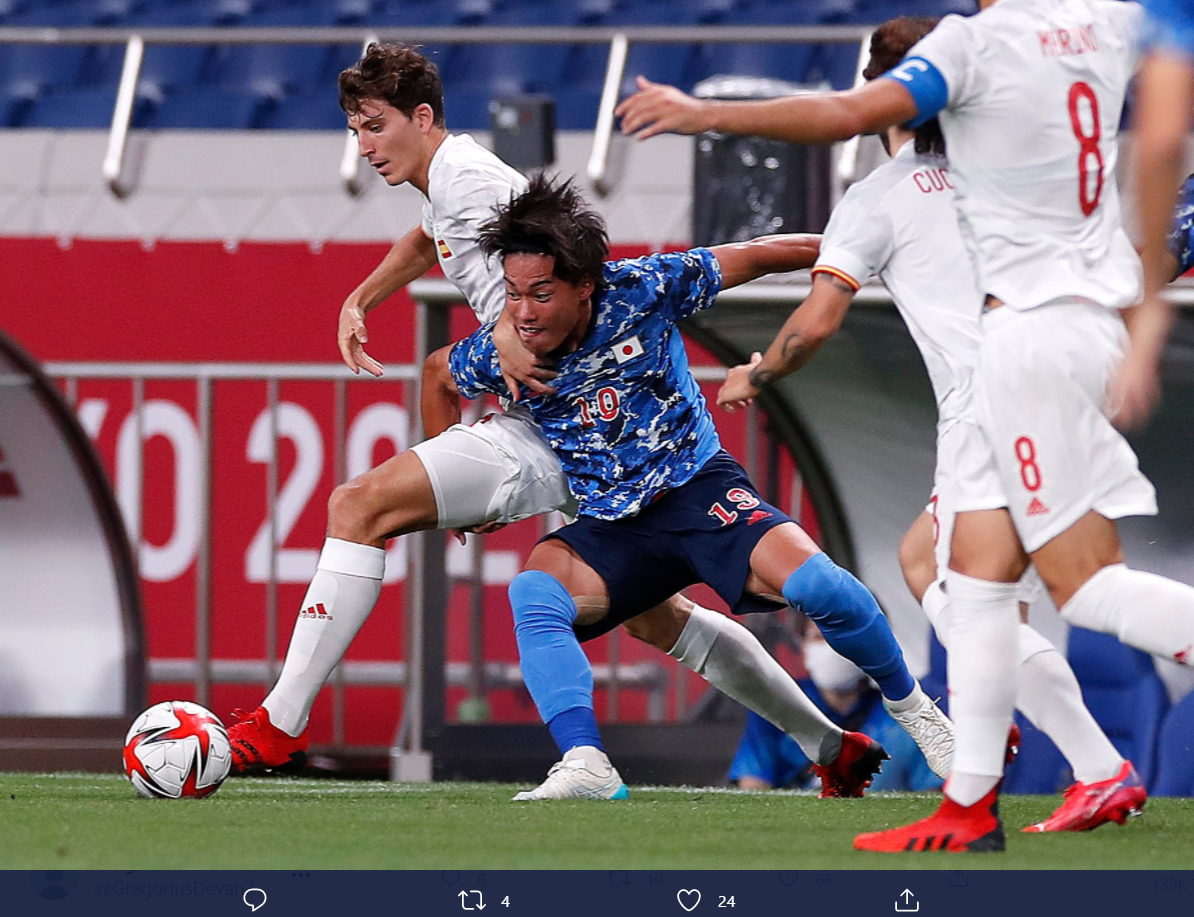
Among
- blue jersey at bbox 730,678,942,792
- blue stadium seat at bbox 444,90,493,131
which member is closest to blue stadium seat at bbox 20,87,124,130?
blue stadium seat at bbox 444,90,493,131

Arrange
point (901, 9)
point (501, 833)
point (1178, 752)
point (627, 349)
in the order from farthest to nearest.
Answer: point (901, 9)
point (1178, 752)
point (627, 349)
point (501, 833)

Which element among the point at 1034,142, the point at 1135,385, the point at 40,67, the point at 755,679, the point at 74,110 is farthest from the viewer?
the point at 40,67

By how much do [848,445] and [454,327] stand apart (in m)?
1.48

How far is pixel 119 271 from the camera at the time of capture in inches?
328

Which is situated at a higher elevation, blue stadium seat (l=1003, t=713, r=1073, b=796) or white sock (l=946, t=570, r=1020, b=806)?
white sock (l=946, t=570, r=1020, b=806)

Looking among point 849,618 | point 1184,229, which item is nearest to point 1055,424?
point 849,618

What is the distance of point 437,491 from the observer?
4.38 metres

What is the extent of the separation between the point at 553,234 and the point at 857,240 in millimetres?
632

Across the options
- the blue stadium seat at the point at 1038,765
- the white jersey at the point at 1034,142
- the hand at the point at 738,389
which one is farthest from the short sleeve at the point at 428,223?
the blue stadium seat at the point at 1038,765

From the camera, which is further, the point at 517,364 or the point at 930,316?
the point at 517,364

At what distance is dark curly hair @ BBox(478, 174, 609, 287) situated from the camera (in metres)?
4.02

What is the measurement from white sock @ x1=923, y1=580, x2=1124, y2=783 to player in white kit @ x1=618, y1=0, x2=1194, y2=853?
1.49 ft

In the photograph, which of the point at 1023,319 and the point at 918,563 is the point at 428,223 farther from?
the point at 1023,319

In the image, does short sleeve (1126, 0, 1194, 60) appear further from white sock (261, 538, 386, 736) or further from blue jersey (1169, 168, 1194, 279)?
white sock (261, 538, 386, 736)
